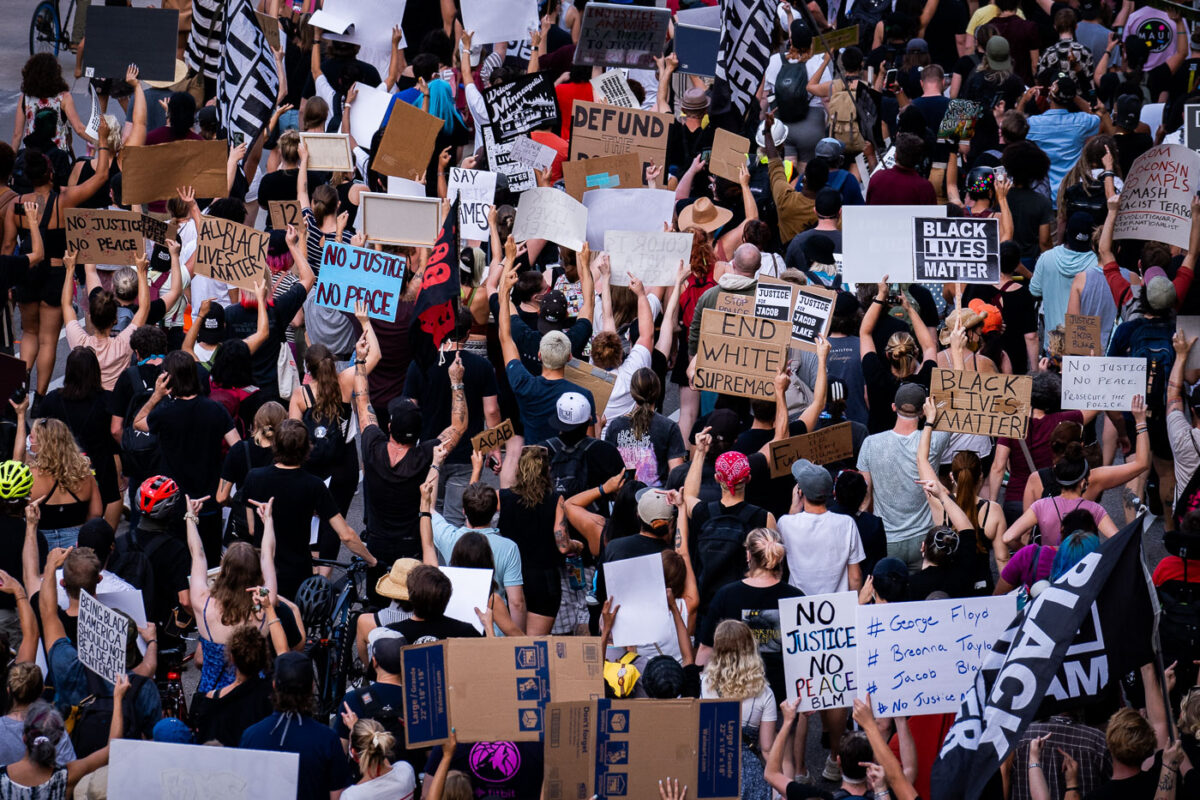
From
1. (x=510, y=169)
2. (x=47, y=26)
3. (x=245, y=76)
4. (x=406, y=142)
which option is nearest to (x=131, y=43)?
(x=245, y=76)

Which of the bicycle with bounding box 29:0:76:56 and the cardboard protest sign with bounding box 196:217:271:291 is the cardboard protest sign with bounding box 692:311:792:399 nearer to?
the cardboard protest sign with bounding box 196:217:271:291

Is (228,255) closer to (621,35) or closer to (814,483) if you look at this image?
(814,483)

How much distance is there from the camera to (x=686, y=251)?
35.3ft

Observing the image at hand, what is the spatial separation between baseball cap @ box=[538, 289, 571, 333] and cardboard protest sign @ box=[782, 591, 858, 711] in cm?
387

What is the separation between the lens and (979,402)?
343 inches

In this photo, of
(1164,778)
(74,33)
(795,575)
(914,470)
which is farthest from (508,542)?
(74,33)

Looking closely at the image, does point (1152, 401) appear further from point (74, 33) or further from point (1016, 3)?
point (74, 33)

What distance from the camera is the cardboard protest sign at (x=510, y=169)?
13.1m

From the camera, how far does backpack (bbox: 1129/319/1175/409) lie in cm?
1020

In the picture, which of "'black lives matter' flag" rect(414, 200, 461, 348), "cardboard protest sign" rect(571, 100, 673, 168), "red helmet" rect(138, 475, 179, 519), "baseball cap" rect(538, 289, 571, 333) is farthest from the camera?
"cardboard protest sign" rect(571, 100, 673, 168)

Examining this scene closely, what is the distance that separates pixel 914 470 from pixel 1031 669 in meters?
2.67

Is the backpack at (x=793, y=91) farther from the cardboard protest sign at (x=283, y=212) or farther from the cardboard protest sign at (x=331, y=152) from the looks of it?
the cardboard protest sign at (x=283, y=212)

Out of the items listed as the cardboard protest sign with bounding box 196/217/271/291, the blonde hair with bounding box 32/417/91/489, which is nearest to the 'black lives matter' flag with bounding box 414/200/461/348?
the cardboard protest sign with bounding box 196/217/271/291

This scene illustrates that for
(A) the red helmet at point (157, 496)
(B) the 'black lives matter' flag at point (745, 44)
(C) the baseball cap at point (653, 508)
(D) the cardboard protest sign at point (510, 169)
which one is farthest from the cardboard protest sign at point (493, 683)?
(B) the 'black lives matter' flag at point (745, 44)
